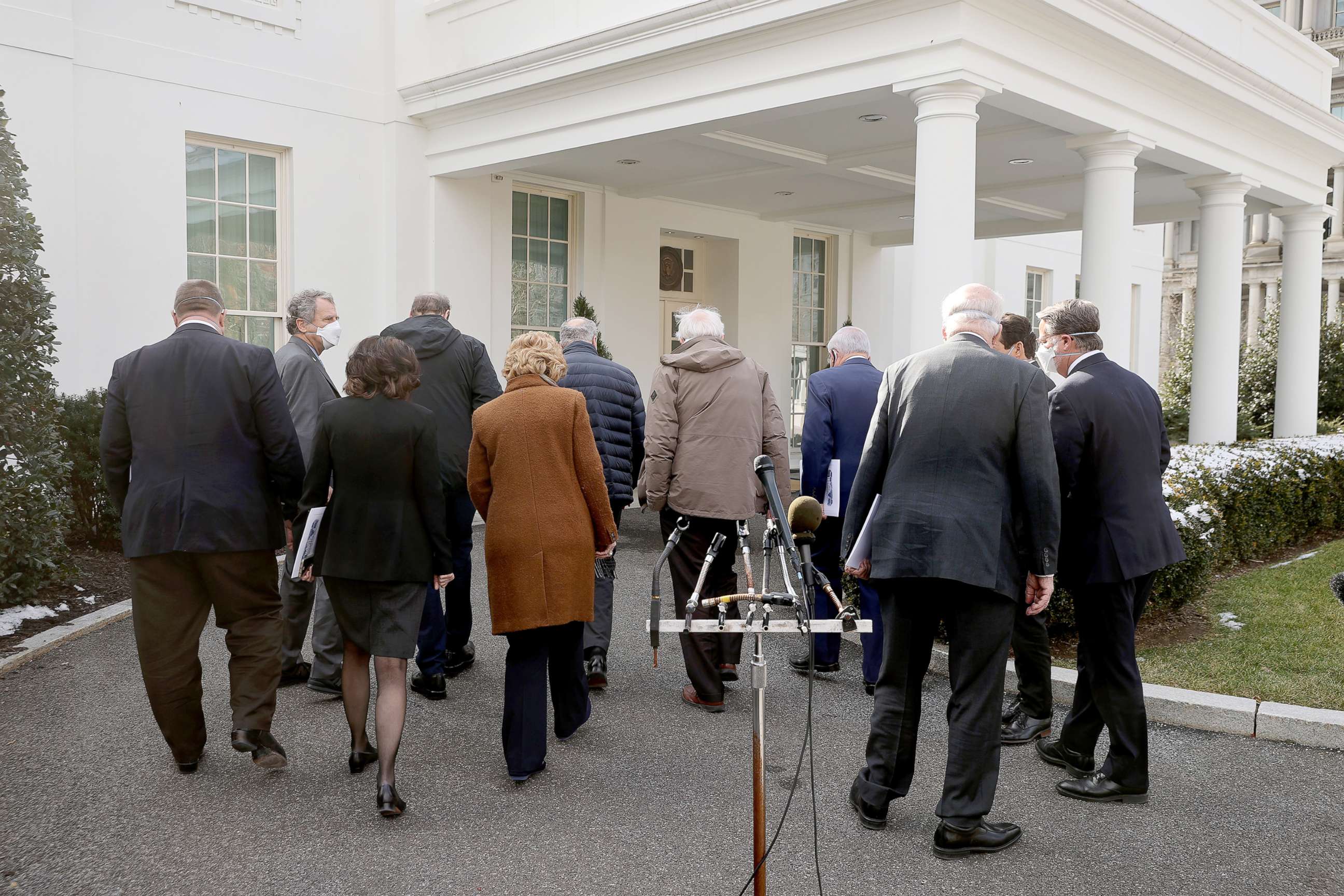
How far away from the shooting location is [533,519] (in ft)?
14.7

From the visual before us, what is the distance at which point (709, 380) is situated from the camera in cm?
560

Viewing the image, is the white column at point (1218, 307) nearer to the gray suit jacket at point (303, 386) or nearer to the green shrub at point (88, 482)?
the gray suit jacket at point (303, 386)

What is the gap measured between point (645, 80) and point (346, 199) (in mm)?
3804

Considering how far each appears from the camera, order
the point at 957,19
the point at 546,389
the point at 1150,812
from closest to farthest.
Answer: the point at 1150,812, the point at 546,389, the point at 957,19

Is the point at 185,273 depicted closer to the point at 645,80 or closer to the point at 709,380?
the point at 645,80

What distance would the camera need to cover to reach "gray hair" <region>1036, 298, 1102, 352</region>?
14.8ft

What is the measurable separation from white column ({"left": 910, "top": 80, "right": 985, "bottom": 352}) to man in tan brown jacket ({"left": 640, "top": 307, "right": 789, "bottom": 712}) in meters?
2.80

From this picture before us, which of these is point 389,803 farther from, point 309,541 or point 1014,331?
point 1014,331

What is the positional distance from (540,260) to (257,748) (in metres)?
9.47

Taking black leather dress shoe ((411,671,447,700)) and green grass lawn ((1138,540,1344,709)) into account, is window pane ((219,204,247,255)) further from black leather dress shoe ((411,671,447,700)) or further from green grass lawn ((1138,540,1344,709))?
green grass lawn ((1138,540,1344,709))

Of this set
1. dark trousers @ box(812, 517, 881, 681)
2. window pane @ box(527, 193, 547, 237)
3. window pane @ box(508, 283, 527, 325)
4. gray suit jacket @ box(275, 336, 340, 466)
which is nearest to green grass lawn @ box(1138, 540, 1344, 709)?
Result: dark trousers @ box(812, 517, 881, 681)

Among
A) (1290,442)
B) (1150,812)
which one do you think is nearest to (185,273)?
(1150,812)

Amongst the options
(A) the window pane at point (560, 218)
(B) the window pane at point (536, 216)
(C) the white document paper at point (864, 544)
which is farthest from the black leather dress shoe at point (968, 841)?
(A) the window pane at point (560, 218)

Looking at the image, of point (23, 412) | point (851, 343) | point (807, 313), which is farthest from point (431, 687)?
point (807, 313)
